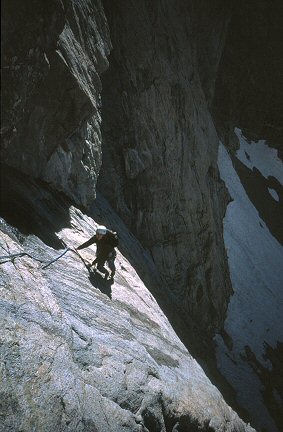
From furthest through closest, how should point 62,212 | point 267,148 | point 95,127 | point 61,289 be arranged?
point 267,148, point 95,127, point 62,212, point 61,289

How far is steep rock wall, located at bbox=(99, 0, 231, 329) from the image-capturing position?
18609mm

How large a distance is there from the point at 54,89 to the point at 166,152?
37.7ft

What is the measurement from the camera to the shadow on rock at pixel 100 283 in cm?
1019

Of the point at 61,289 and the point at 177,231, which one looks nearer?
the point at 61,289

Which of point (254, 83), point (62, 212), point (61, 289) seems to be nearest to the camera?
point (61, 289)

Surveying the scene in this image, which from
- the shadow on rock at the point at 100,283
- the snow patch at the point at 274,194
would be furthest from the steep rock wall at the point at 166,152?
the snow patch at the point at 274,194

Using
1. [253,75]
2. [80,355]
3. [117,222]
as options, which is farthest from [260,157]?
[80,355]

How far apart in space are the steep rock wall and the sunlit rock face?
4069mm

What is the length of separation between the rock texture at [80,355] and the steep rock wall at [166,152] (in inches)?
296

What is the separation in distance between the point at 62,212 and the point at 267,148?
35.5m

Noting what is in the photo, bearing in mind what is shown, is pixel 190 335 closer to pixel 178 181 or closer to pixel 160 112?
pixel 178 181

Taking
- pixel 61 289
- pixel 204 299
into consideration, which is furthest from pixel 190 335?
pixel 61 289

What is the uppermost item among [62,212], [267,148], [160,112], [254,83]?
[254,83]

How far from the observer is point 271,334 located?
28547 millimetres
